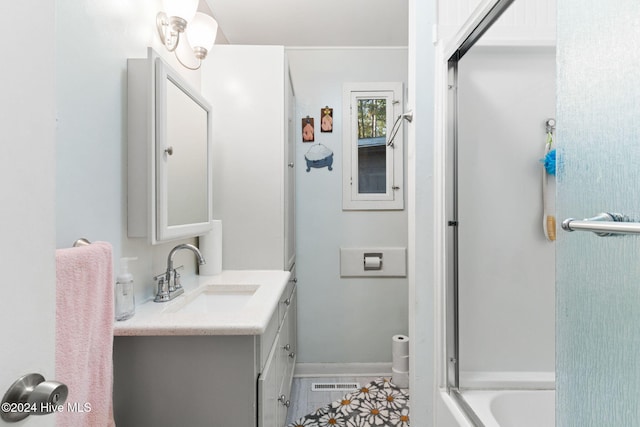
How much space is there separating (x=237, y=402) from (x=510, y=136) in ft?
4.88

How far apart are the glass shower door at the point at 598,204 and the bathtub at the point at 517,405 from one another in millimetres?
752

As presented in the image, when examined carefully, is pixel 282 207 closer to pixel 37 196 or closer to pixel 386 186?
pixel 386 186

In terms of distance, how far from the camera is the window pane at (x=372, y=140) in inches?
94.1

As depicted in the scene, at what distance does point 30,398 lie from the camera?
39 centimetres

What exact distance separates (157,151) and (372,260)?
1606mm

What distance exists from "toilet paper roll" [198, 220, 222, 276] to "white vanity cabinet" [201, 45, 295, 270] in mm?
120

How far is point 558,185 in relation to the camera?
2.04 feet

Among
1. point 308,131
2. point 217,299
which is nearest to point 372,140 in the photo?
point 308,131

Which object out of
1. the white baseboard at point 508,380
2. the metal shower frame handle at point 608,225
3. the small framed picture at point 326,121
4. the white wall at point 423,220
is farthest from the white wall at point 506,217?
the small framed picture at point 326,121

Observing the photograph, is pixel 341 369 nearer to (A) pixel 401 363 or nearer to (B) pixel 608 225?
(A) pixel 401 363

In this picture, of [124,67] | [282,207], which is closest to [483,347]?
[282,207]

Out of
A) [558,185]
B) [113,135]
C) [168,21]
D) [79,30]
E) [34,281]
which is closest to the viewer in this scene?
[34,281]

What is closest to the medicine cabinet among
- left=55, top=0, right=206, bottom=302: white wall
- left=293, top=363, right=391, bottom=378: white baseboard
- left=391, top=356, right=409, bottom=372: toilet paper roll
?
left=55, top=0, right=206, bottom=302: white wall

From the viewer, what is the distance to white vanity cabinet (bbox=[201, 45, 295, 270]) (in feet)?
6.09
